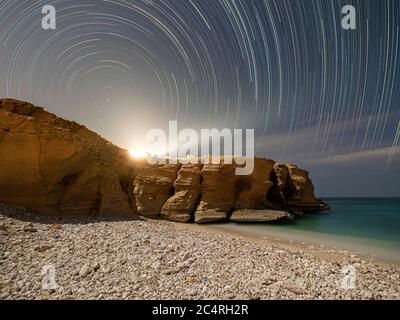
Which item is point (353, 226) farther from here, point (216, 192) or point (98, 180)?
point (98, 180)

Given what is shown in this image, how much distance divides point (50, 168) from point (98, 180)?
4129 millimetres

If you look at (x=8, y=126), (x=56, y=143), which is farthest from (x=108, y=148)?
(x=8, y=126)

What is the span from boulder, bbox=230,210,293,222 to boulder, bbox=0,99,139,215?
15577 millimetres

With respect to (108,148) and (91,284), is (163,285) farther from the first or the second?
(108,148)

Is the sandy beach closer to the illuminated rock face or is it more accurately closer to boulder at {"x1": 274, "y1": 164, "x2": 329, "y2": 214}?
the illuminated rock face

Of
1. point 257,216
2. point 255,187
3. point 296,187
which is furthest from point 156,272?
point 296,187

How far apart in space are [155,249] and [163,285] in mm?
3653

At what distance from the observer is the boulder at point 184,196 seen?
94.7ft

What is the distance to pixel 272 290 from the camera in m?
6.77

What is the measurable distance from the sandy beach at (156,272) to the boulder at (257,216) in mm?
19433

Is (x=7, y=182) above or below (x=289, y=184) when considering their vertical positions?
above

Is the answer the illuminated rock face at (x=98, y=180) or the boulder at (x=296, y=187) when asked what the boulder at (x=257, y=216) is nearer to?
the illuminated rock face at (x=98, y=180)

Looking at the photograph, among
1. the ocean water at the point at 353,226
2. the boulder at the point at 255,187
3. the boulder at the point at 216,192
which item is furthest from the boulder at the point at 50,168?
the ocean water at the point at 353,226

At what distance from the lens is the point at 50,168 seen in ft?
56.2
